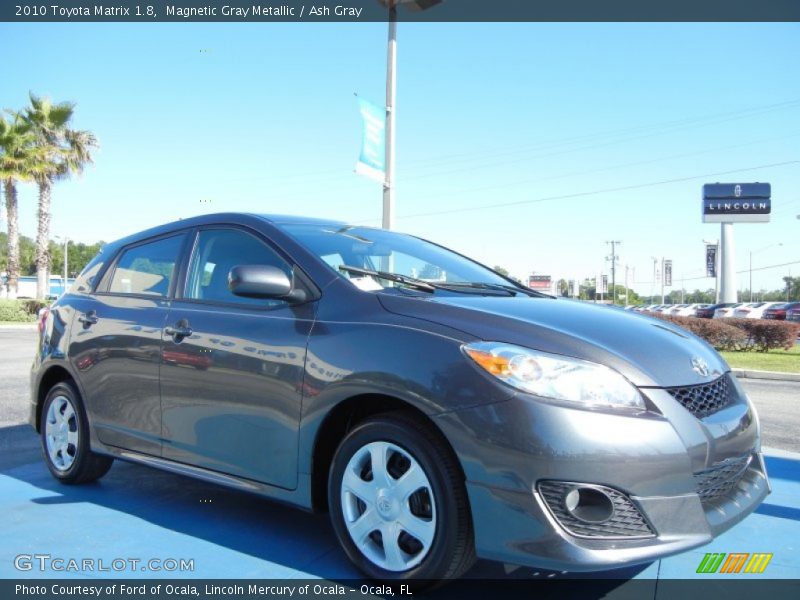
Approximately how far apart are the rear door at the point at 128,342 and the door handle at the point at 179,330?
0.08 meters

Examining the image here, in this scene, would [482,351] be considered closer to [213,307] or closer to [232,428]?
[232,428]

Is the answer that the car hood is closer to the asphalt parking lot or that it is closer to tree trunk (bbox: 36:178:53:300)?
the asphalt parking lot

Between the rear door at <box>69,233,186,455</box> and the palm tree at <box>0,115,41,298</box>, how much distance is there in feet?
94.5

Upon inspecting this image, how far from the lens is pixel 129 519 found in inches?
155

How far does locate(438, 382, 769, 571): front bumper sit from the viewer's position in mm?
2516

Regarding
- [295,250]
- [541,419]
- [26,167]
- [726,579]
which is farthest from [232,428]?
[26,167]

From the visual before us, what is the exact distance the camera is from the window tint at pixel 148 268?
13.7 feet

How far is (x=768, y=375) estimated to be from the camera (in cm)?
1262

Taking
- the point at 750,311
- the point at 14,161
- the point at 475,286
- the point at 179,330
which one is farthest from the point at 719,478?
the point at 750,311

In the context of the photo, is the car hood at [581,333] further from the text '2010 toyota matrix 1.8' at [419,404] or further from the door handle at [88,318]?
the door handle at [88,318]

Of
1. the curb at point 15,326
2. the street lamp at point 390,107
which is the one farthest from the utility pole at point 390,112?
the curb at point 15,326

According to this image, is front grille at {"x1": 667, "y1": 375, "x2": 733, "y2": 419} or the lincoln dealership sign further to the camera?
the lincoln dealership sign

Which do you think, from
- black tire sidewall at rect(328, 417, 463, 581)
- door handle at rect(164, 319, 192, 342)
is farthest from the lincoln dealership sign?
black tire sidewall at rect(328, 417, 463, 581)

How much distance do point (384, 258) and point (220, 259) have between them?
2.94 feet
